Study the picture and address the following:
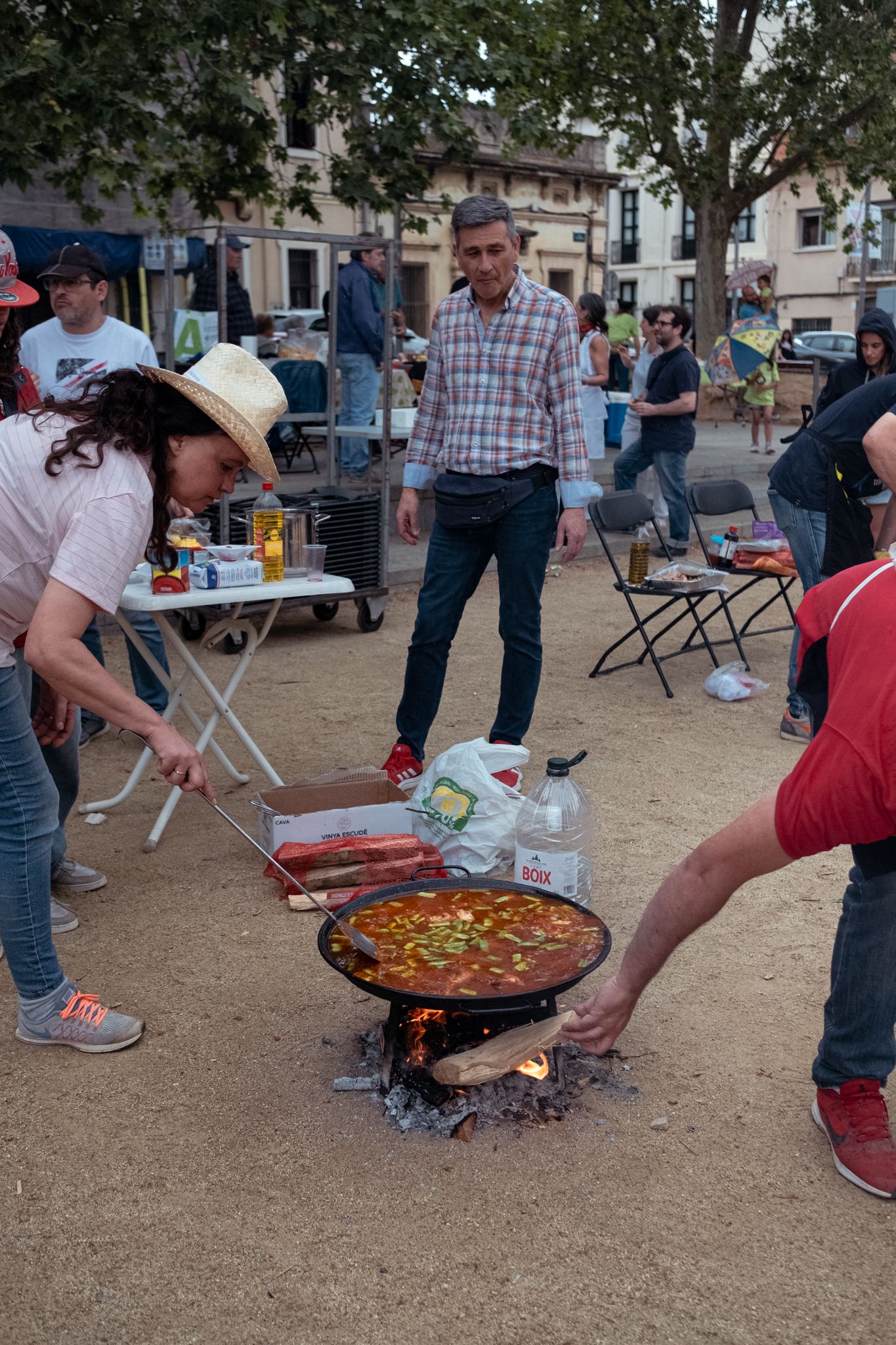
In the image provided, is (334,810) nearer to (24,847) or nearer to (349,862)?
(349,862)

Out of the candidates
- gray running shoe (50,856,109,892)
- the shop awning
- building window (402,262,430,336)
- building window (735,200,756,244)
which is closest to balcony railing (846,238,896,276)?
building window (735,200,756,244)

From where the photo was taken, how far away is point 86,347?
5703 millimetres

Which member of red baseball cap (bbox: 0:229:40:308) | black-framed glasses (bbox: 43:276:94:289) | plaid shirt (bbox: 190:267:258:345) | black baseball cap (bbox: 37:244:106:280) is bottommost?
red baseball cap (bbox: 0:229:40:308)

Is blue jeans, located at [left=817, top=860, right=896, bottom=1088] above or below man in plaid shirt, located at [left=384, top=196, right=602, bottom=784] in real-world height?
below

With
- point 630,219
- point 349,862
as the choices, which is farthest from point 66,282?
point 630,219

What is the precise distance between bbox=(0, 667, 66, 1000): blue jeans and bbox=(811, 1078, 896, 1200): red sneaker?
1.95 metres

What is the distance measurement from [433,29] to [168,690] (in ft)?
19.7

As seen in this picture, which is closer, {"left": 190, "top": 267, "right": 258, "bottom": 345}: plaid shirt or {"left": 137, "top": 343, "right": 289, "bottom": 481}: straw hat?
{"left": 137, "top": 343, "right": 289, "bottom": 481}: straw hat

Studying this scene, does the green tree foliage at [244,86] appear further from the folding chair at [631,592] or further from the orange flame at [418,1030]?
the orange flame at [418,1030]

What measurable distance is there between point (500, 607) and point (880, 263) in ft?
142

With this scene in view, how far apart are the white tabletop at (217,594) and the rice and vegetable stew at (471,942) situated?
160 cm

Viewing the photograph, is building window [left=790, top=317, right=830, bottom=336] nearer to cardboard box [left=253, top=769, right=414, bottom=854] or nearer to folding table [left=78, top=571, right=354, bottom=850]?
folding table [left=78, top=571, right=354, bottom=850]

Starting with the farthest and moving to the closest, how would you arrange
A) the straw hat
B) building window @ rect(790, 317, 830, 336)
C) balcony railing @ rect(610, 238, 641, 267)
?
balcony railing @ rect(610, 238, 641, 267)
building window @ rect(790, 317, 830, 336)
the straw hat

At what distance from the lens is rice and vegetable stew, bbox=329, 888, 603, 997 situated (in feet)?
9.29
